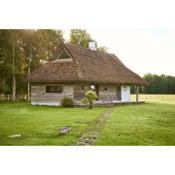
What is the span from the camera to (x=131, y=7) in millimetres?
8844

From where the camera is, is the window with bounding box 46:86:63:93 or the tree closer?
the tree

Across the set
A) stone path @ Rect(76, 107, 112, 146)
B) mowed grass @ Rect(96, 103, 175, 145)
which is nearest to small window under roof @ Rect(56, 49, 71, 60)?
stone path @ Rect(76, 107, 112, 146)

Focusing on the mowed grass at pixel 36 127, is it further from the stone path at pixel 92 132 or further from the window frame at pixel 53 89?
the window frame at pixel 53 89

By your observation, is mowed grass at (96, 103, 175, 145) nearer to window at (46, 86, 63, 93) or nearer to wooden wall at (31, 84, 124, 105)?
wooden wall at (31, 84, 124, 105)

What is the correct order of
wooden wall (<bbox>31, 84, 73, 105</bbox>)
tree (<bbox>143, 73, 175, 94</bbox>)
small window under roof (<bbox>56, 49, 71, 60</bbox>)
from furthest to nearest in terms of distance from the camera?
small window under roof (<bbox>56, 49, 71, 60</bbox>) → wooden wall (<bbox>31, 84, 73, 105</bbox>) → tree (<bbox>143, 73, 175, 94</bbox>)

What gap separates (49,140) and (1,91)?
279cm

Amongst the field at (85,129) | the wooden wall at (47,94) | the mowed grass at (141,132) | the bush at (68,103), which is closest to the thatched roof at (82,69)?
the wooden wall at (47,94)

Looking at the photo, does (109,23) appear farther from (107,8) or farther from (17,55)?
(17,55)

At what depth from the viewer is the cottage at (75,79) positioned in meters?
15.6

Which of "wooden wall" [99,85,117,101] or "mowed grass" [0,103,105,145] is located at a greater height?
"wooden wall" [99,85,117,101]

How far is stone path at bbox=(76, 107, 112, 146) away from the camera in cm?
802
